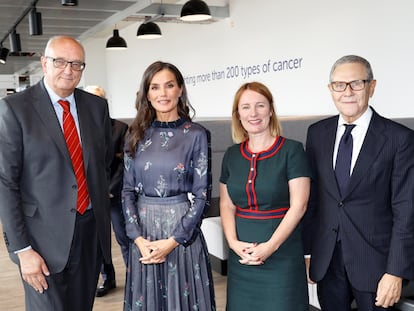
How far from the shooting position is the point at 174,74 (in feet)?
7.43

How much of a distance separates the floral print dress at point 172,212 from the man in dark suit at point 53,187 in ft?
0.60

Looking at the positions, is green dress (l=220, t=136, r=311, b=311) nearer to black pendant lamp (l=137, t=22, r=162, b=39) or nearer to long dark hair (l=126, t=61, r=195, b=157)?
long dark hair (l=126, t=61, r=195, b=157)

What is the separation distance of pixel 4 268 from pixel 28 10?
4769 mm

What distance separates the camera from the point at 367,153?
76.0 inches

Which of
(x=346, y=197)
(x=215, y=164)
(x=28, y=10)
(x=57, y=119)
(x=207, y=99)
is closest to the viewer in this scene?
(x=346, y=197)

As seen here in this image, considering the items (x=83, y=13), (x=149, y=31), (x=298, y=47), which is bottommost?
(x=298, y=47)

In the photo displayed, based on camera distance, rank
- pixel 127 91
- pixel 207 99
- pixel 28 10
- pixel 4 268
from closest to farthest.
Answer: pixel 4 268, pixel 28 10, pixel 207 99, pixel 127 91

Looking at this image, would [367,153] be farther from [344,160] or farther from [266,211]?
[266,211]

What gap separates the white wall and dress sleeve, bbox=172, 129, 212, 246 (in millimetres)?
3683

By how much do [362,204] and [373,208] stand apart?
0.14ft

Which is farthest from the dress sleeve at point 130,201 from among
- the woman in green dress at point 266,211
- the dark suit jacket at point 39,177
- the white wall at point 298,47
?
the white wall at point 298,47

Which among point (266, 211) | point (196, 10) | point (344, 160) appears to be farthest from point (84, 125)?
point (196, 10)

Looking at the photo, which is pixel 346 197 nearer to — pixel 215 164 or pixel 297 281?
pixel 297 281

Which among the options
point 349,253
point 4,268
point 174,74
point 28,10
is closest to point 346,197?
point 349,253
